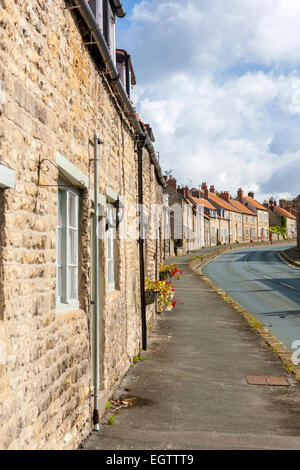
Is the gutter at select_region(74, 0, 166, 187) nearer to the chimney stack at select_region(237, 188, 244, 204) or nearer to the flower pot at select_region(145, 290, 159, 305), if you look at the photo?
the flower pot at select_region(145, 290, 159, 305)

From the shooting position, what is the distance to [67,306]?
5070mm

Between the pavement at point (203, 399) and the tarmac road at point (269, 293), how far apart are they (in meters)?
2.09

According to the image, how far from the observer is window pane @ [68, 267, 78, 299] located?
5.24 metres

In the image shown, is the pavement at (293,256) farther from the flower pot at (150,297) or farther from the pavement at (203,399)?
the pavement at (203,399)

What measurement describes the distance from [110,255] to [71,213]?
2.60m

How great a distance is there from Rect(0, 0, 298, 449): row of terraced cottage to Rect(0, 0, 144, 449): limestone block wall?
0.04 feet

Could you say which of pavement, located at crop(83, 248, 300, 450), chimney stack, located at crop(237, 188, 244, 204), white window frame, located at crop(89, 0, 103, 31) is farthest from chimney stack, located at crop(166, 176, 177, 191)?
white window frame, located at crop(89, 0, 103, 31)

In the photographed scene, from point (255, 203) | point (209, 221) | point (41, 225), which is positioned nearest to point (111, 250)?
point (41, 225)

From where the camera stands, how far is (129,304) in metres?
9.12

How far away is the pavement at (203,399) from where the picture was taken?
538cm

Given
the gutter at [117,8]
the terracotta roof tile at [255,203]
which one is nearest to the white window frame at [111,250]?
the gutter at [117,8]

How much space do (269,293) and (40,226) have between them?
2209 cm

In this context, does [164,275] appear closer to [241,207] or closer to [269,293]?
[269,293]

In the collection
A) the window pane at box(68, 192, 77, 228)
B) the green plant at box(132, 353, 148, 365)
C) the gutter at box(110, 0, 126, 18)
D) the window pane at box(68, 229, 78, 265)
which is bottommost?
the green plant at box(132, 353, 148, 365)
